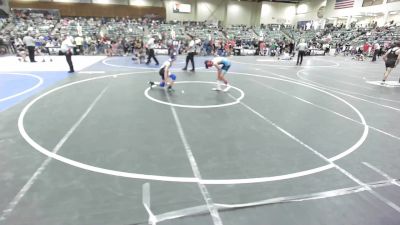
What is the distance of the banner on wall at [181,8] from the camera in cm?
3791

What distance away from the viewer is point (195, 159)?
162 inches

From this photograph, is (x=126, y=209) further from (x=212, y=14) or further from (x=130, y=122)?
(x=212, y=14)

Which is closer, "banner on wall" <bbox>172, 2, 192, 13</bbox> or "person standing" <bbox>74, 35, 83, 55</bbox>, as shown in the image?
"person standing" <bbox>74, 35, 83, 55</bbox>

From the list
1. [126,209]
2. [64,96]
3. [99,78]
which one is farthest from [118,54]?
[126,209]

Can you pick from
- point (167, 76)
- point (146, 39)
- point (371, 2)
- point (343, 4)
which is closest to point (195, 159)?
point (167, 76)

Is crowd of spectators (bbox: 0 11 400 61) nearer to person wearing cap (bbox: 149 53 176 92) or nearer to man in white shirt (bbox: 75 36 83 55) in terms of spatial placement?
man in white shirt (bbox: 75 36 83 55)

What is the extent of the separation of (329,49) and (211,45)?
1394cm

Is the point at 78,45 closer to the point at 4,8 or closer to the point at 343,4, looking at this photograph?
the point at 4,8

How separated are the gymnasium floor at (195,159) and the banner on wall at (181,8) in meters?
33.5

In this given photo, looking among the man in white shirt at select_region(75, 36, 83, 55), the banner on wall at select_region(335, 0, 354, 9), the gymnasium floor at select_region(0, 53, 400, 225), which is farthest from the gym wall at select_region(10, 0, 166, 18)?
the gymnasium floor at select_region(0, 53, 400, 225)

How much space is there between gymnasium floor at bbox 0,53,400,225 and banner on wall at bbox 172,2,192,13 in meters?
33.5

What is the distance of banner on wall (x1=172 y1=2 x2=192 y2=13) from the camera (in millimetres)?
37906

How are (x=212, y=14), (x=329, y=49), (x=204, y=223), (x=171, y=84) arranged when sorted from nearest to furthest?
1. (x=204, y=223)
2. (x=171, y=84)
3. (x=329, y=49)
4. (x=212, y=14)

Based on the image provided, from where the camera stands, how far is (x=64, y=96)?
24.7 feet
